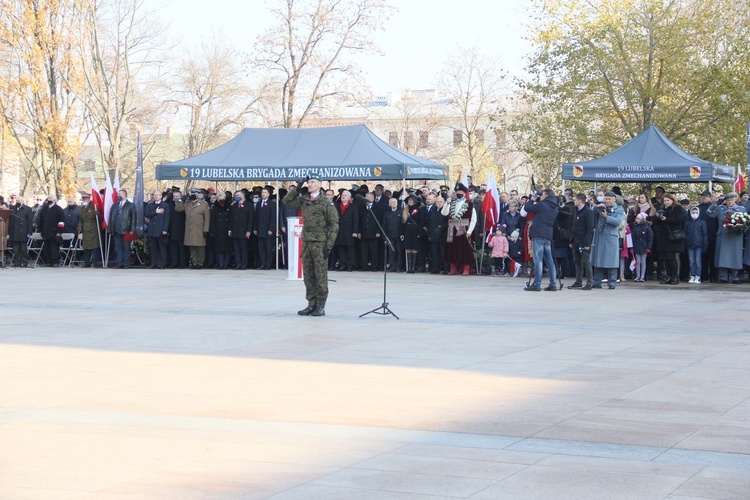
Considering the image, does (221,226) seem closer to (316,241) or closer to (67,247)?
(67,247)

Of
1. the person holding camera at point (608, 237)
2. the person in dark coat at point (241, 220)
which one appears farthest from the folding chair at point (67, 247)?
the person holding camera at point (608, 237)

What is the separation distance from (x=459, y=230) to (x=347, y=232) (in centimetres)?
313

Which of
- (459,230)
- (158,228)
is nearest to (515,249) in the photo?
(459,230)

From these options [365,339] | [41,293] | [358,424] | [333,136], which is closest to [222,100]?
[333,136]

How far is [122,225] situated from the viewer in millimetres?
27938

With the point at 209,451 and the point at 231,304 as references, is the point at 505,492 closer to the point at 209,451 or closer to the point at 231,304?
the point at 209,451

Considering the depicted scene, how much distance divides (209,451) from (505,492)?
2055 millimetres

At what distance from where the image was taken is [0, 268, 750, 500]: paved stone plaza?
19.6 feet

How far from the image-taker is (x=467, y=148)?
7775cm

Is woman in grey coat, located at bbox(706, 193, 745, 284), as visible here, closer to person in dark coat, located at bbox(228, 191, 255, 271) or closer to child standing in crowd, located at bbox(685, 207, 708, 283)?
child standing in crowd, located at bbox(685, 207, 708, 283)

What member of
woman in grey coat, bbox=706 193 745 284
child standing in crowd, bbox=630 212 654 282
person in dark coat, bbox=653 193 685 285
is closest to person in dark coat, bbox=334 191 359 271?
child standing in crowd, bbox=630 212 654 282

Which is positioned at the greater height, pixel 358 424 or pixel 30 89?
pixel 30 89

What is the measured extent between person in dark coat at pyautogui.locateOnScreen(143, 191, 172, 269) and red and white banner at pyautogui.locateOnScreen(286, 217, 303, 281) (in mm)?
5971

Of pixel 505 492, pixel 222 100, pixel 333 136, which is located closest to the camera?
pixel 505 492
